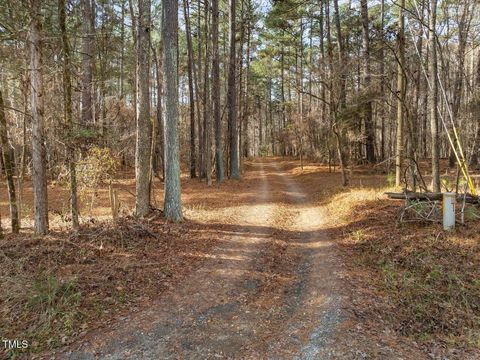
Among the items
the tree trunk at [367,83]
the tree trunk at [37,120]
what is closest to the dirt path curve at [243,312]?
the tree trunk at [37,120]

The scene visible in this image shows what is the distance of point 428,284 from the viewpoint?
543 centimetres

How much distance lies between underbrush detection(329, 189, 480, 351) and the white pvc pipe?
175 mm

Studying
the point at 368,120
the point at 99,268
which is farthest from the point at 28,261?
the point at 368,120

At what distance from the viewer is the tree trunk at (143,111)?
8969 millimetres

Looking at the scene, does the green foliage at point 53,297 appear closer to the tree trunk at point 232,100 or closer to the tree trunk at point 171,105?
the tree trunk at point 171,105

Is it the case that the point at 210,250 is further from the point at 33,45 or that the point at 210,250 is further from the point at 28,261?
the point at 33,45

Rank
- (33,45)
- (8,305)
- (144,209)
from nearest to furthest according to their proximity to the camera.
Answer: (8,305) → (33,45) → (144,209)

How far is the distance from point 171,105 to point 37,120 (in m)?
3.21

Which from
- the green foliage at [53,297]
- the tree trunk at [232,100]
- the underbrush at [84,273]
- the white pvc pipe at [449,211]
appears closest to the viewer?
the underbrush at [84,273]

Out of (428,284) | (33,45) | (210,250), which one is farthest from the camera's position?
(210,250)

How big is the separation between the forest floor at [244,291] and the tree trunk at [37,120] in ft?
2.70

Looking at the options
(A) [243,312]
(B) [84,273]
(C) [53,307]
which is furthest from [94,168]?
(A) [243,312]

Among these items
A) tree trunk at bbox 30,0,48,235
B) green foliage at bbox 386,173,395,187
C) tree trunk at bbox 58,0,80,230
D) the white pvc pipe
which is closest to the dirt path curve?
the white pvc pipe

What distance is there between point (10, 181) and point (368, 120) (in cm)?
1823
